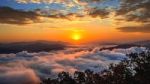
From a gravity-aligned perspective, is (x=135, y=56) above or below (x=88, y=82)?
above

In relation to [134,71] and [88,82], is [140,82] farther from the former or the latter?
[88,82]

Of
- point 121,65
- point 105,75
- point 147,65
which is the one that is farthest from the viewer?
point 105,75

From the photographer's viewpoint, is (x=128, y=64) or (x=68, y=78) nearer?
(x=128, y=64)

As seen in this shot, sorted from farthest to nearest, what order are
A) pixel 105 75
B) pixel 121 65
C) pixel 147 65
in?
pixel 105 75, pixel 121 65, pixel 147 65

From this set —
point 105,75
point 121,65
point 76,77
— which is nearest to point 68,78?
point 76,77

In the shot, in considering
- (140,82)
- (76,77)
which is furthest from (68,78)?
(140,82)

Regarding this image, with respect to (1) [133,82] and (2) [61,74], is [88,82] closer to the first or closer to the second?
(2) [61,74]
